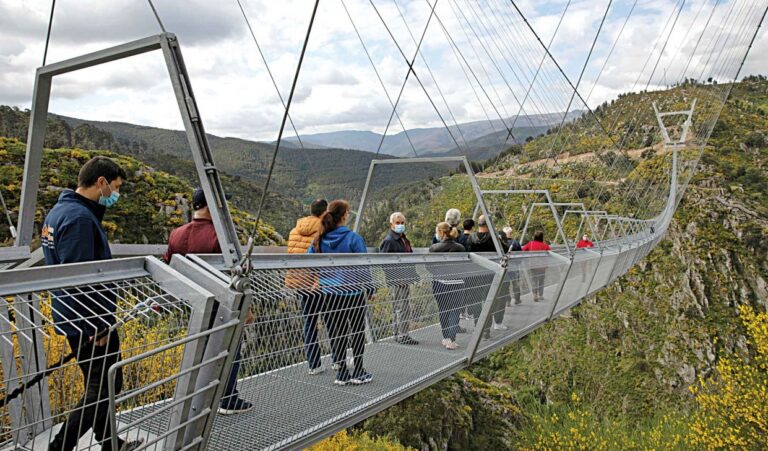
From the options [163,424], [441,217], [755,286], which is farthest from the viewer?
[755,286]

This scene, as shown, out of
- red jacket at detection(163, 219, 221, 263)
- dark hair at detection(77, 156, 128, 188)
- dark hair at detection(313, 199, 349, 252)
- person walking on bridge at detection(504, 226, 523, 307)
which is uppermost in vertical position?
dark hair at detection(77, 156, 128, 188)

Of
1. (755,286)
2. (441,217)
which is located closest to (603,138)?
(755,286)

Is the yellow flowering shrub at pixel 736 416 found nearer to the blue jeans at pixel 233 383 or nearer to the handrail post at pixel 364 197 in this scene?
the handrail post at pixel 364 197

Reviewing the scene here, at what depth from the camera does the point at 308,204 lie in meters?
3.30

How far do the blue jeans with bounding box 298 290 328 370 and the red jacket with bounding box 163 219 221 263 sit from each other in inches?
20.0

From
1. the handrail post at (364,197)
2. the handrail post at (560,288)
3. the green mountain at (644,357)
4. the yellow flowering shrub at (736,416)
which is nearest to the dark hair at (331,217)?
the handrail post at (364,197)

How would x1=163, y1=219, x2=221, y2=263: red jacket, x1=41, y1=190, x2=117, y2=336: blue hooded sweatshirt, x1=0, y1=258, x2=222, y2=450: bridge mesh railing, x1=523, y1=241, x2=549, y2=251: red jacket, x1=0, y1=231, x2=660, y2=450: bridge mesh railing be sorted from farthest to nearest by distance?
x1=523, y1=241, x2=549, y2=251: red jacket, x1=163, y1=219, x2=221, y2=263: red jacket, x1=41, y1=190, x2=117, y2=336: blue hooded sweatshirt, x1=0, y1=231, x2=660, y2=450: bridge mesh railing, x1=0, y1=258, x2=222, y2=450: bridge mesh railing

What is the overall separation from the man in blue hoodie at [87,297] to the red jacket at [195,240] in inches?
14.7

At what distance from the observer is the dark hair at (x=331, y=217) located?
3.01 metres

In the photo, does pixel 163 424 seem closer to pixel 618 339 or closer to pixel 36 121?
pixel 36 121

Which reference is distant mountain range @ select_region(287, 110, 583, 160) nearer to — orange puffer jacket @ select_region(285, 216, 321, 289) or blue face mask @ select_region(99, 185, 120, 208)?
orange puffer jacket @ select_region(285, 216, 321, 289)

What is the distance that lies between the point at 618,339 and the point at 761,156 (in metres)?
19.5

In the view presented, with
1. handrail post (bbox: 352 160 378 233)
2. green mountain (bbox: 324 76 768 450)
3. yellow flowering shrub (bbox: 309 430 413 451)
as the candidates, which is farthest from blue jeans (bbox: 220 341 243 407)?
green mountain (bbox: 324 76 768 450)

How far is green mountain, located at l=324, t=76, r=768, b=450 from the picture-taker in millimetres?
14836
